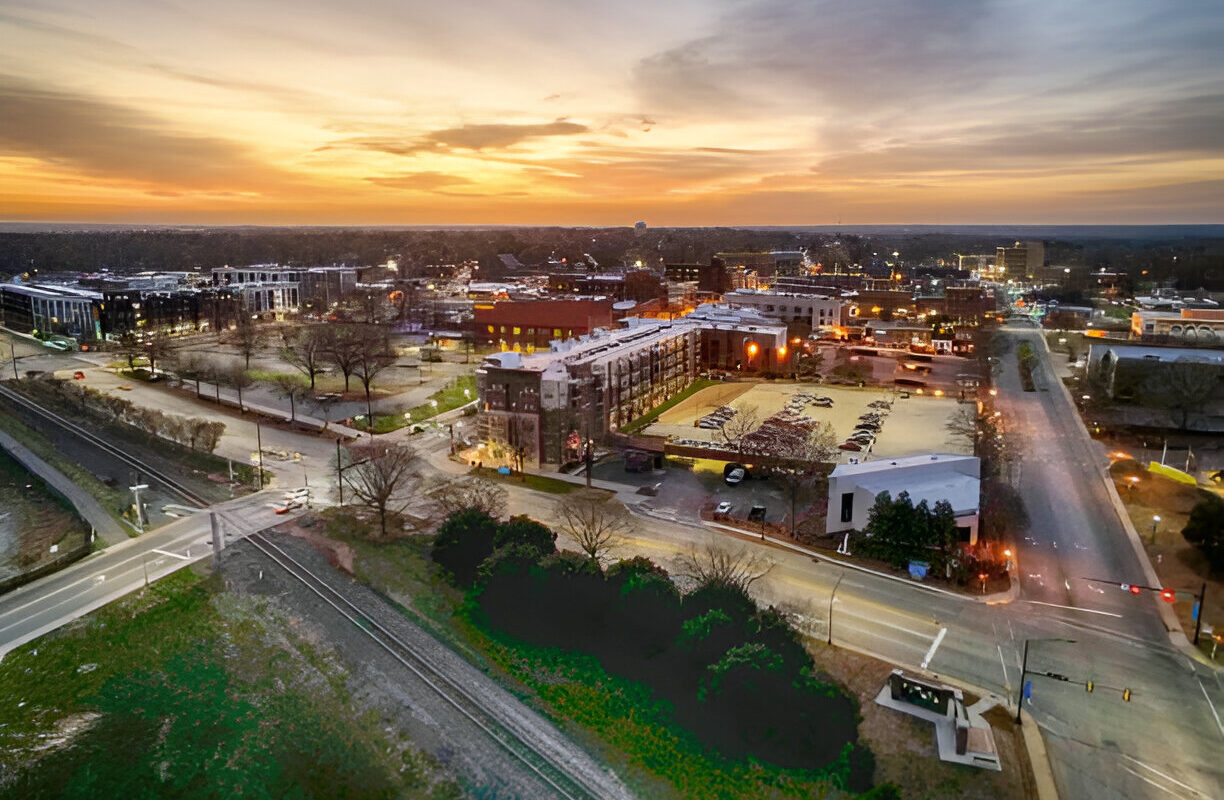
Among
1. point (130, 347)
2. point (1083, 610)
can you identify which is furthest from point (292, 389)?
point (1083, 610)

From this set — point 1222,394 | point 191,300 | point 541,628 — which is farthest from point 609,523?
point 191,300

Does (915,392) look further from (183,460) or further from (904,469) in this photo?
(183,460)

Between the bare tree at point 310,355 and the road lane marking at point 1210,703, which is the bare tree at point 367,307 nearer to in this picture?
the bare tree at point 310,355

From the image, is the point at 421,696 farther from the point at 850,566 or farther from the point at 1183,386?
the point at 1183,386

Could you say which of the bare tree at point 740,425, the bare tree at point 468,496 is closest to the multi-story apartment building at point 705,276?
the bare tree at point 740,425

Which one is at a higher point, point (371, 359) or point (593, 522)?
point (371, 359)

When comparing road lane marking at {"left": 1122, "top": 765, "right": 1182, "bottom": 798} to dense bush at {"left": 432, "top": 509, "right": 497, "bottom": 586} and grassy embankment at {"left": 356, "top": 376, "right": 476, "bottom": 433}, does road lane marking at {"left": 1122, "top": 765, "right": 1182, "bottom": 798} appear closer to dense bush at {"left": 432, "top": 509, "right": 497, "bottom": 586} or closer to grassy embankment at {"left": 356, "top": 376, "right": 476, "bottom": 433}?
dense bush at {"left": 432, "top": 509, "right": 497, "bottom": 586}
